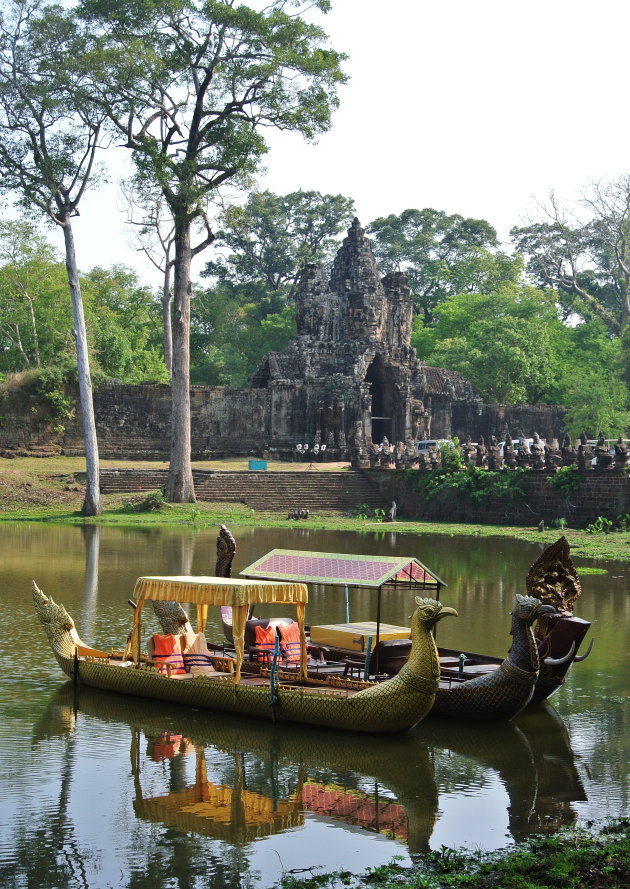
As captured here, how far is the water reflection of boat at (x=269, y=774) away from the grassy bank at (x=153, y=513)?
1664cm

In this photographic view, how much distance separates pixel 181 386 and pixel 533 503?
483 inches

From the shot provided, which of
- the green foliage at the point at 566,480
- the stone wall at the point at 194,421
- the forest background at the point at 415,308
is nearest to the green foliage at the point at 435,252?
the forest background at the point at 415,308

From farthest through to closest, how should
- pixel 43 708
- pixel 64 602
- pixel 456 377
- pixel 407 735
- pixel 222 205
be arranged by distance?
pixel 456 377, pixel 222 205, pixel 64 602, pixel 43 708, pixel 407 735

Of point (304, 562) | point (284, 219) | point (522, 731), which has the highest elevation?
point (284, 219)

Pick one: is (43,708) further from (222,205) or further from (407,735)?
(222,205)

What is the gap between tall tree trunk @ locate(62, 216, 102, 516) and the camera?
3384cm

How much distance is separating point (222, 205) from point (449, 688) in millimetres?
27692

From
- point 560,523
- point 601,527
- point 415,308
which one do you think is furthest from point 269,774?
point 415,308

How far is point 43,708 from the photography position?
11.9 m

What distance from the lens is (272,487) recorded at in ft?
127

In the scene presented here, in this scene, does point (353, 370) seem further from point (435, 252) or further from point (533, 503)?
point (435, 252)

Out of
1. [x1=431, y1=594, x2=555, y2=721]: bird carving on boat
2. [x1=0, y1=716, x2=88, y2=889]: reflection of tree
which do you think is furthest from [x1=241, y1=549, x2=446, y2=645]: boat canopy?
[x1=0, y1=716, x2=88, y2=889]: reflection of tree

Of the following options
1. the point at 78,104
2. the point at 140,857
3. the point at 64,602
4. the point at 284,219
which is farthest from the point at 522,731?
the point at 284,219

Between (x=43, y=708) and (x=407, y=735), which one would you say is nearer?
(x=407, y=735)
